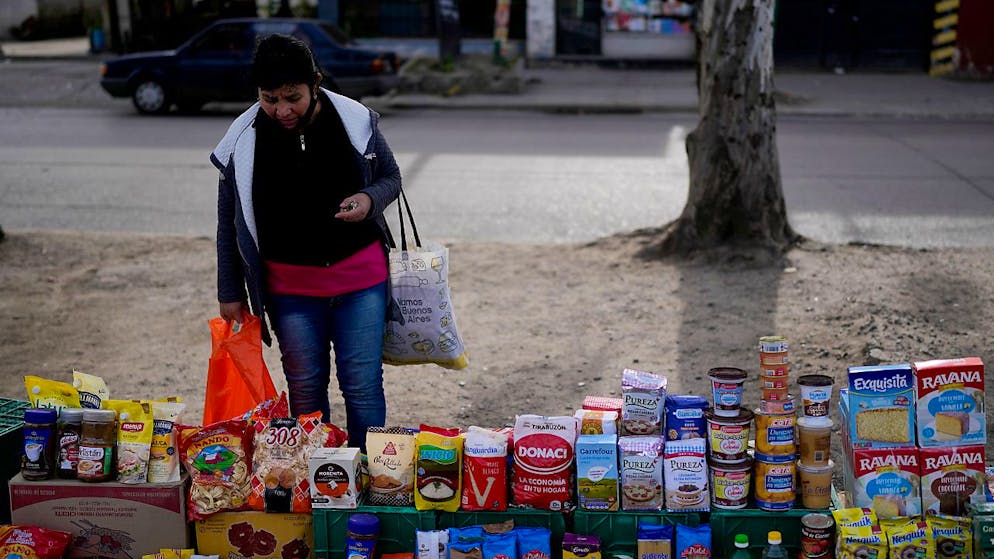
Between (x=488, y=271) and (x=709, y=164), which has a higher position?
(x=709, y=164)

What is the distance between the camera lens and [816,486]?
3.66 m

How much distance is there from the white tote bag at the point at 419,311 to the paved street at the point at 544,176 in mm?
5041

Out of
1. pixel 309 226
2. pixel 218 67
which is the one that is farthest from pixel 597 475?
pixel 218 67

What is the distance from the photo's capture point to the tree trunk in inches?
311

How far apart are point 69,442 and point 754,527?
2481 millimetres

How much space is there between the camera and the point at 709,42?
26.3 ft

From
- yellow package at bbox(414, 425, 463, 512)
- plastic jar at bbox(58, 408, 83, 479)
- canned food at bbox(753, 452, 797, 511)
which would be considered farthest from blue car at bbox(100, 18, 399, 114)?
canned food at bbox(753, 452, 797, 511)

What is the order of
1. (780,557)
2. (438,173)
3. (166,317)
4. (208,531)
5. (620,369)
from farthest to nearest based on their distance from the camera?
(438,173) → (166,317) → (620,369) → (208,531) → (780,557)

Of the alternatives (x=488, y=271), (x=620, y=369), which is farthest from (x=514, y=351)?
(x=488, y=271)

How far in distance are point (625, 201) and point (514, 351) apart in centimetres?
456

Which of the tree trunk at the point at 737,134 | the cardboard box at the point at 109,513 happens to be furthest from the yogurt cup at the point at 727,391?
the tree trunk at the point at 737,134

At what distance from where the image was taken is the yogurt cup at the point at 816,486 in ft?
12.0

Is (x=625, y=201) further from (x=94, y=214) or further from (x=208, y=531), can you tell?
(x=208, y=531)

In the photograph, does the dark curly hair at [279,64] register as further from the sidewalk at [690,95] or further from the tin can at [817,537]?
the sidewalk at [690,95]
